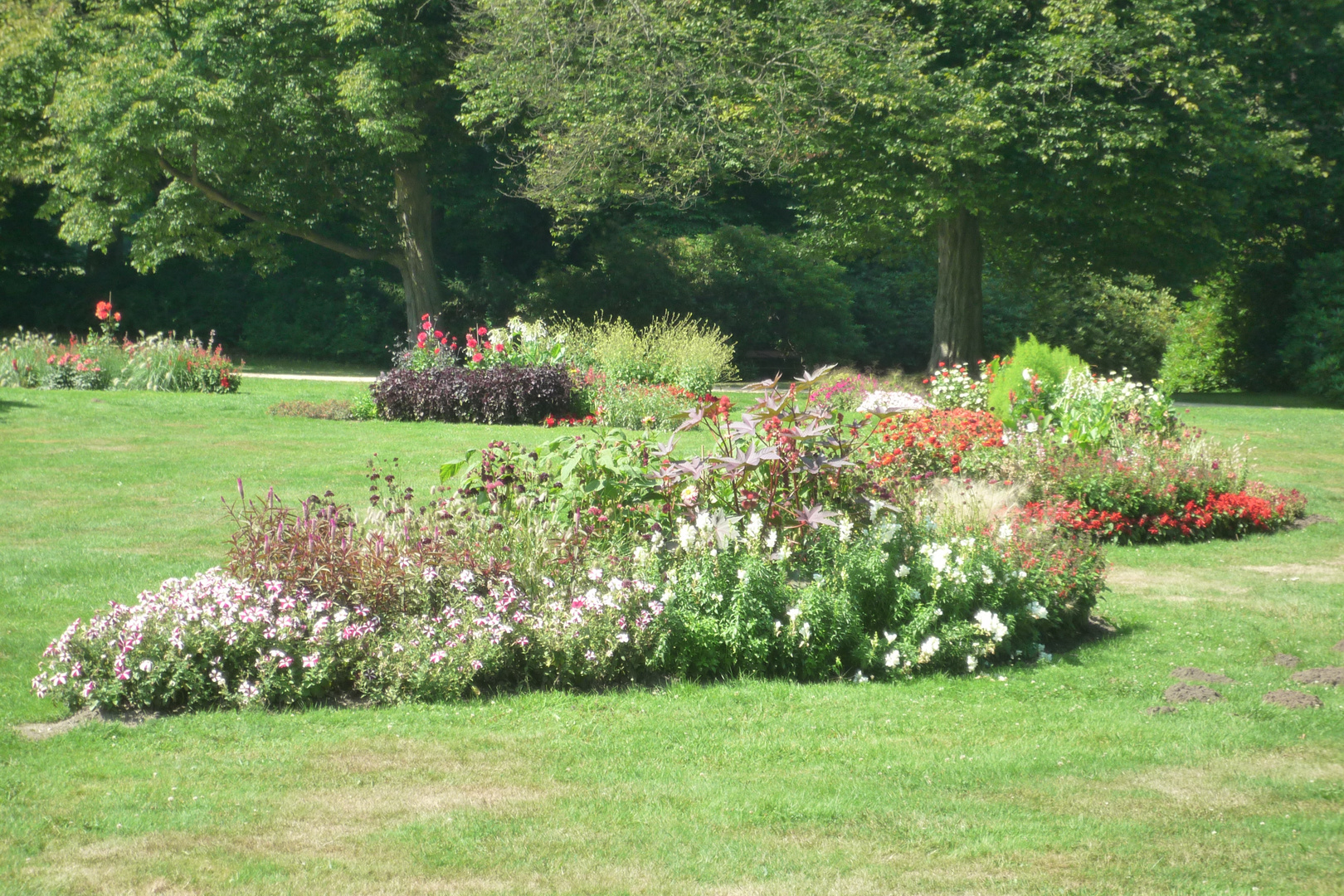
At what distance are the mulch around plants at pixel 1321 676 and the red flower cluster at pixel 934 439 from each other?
3463mm

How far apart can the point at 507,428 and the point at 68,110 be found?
14.2 metres

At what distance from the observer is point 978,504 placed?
6.81m

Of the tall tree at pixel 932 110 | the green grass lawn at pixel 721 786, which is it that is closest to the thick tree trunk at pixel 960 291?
the tall tree at pixel 932 110

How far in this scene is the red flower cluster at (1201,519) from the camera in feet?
27.3

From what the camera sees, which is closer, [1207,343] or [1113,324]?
[1207,343]

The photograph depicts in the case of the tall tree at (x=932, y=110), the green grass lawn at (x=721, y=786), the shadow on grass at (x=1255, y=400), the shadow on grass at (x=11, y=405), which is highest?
the tall tree at (x=932, y=110)

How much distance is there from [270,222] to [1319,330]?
21.1 meters

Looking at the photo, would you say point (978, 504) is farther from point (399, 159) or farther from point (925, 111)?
point (399, 159)

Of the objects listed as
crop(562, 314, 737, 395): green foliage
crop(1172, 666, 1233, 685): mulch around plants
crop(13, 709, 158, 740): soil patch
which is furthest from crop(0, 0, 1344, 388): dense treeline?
crop(13, 709, 158, 740): soil patch

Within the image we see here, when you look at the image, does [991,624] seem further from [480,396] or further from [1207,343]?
[1207,343]

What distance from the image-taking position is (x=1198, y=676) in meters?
5.19

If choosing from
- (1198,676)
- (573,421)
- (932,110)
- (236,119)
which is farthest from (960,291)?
(1198,676)

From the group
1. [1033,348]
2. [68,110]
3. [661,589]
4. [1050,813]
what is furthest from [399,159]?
[1050,813]

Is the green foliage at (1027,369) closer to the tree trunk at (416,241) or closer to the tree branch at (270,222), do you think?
the tree trunk at (416,241)
